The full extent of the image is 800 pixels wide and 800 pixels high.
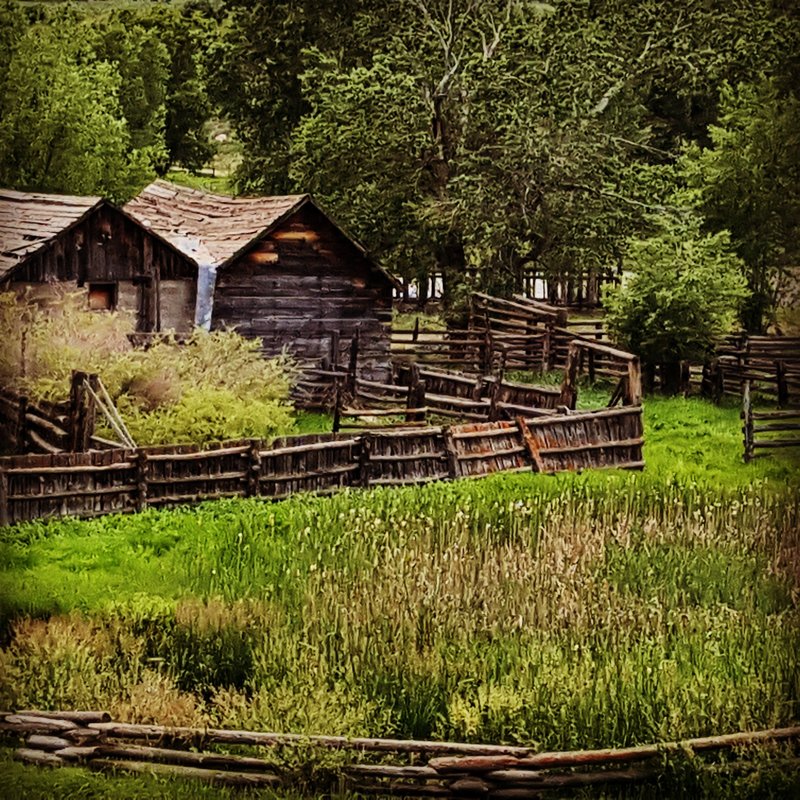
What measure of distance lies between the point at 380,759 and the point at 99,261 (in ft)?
34.9

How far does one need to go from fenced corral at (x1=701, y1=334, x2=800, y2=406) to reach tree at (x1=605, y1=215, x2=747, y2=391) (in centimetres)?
35

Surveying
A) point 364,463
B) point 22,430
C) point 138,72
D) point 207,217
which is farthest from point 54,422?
point 207,217

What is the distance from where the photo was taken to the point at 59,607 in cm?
992

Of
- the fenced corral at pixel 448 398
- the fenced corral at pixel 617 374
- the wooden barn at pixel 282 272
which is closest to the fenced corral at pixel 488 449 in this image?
the fenced corral at pixel 448 398

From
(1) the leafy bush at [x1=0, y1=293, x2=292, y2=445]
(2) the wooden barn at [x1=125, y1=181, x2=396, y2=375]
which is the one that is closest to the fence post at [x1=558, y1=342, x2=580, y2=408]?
(2) the wooden barn at [x1=125, y1=181, x2=396, y2=375]

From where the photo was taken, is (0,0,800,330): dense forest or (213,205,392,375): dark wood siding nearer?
(213,205,392,375): dark wood siding

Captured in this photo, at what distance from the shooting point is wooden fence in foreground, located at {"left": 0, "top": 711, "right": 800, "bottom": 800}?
696 cm

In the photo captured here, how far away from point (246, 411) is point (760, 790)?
8814mm

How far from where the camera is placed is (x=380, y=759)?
732cm

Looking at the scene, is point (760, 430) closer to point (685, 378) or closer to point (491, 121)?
point (685, 378)

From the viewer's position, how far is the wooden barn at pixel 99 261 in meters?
13.0

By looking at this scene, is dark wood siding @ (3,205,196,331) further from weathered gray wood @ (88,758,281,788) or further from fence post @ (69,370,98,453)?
weathered gray wood @ (88,758,281,788)

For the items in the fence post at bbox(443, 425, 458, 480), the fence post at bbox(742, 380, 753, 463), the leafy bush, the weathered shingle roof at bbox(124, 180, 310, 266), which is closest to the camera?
the leafy bush

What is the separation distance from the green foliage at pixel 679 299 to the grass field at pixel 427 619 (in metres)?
9.52
